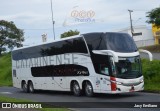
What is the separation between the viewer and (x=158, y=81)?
86.3 ft

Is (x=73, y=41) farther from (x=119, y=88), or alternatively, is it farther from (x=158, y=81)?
(x=158, y=81)

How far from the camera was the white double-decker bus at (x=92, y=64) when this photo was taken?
21.1 m

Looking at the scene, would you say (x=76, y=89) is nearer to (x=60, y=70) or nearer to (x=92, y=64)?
(x=60, y=70)

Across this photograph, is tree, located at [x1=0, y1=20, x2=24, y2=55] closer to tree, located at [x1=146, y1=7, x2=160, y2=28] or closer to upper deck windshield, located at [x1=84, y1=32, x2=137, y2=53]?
tree, located at [x1=146, y1=7, x2=160, y2=28]

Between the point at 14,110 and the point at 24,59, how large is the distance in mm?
15792

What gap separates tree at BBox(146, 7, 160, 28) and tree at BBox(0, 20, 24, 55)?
43.4 meters

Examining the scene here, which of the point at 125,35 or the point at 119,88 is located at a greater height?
the point at 125,35

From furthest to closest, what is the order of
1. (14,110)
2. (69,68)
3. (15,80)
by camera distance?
(15,80), (69,68), (14,110)

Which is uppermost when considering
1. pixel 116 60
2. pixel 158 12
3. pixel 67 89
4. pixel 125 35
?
pixel 158 12

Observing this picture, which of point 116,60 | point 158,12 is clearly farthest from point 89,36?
point 158,12

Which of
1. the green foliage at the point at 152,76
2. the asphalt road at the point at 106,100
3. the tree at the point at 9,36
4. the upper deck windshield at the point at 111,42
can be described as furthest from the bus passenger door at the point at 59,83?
the tree at the point at 9,36

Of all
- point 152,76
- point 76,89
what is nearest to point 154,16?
point 152,76

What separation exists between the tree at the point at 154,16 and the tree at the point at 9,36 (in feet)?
142

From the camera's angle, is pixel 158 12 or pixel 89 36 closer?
pixel 89 36
